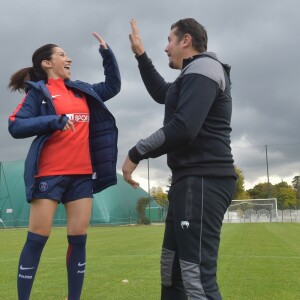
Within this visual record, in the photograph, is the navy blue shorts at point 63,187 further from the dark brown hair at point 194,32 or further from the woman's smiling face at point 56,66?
the dark brown hair at point 194,32

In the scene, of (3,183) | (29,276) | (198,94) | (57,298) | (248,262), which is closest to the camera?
(198,94)

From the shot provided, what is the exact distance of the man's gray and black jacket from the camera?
2.65 m

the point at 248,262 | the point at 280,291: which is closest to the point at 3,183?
the point at 248,262

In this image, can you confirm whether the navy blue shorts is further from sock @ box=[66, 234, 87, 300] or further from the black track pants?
the black track pants

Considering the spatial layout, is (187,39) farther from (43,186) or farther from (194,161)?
(43,186)

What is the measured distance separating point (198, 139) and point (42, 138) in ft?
4.57

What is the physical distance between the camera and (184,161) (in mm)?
2814

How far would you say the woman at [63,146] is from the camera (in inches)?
142

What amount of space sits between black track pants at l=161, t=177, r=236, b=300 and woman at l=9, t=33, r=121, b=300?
1143mm

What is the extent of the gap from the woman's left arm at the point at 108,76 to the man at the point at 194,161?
1269 mm

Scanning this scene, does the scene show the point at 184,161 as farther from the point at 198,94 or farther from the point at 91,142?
the point at 91,142

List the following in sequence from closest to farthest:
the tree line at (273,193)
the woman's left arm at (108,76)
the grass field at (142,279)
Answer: the woman's left arm at (108,76) → the grass field at (142,279) → the tree line at (273,193)

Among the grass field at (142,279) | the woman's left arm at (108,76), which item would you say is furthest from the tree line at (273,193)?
the woman's left arm at (108,76)

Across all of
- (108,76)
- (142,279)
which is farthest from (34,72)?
(142,279)
